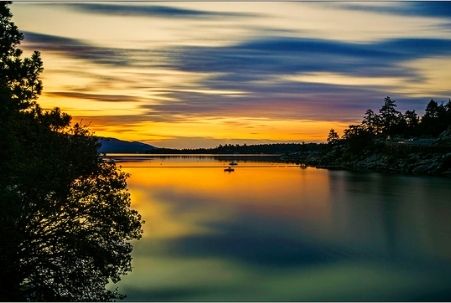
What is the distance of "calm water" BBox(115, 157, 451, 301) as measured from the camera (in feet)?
119

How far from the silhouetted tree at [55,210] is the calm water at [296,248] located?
23.8 ft

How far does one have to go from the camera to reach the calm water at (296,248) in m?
36.1

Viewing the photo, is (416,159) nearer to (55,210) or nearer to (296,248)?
(296,248)

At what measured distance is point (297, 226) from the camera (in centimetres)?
6719

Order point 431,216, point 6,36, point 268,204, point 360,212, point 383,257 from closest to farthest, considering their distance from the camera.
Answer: point 6,36 → point 383,257 → point 431,216 → point 360,212 → point 268,204

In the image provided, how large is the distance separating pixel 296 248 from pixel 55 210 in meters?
31.6

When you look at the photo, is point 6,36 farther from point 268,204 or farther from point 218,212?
point 268,204

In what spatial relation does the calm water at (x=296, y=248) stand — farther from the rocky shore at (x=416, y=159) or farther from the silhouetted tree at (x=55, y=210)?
the rocky shore at (x=416, y=159)

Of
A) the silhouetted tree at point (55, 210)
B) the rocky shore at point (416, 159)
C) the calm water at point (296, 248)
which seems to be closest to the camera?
the silhouetted tree at point (55, 210)

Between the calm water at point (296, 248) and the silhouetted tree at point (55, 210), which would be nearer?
the silhouetted tree at point (55, 210)

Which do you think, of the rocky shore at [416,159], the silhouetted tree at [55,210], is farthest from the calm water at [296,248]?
the rocky shore at [416,159]

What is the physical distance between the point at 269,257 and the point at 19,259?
27070 mm

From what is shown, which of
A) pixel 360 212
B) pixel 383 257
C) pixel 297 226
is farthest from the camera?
pixel 360 212

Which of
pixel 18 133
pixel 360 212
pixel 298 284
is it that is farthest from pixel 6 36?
pixel 360 212
